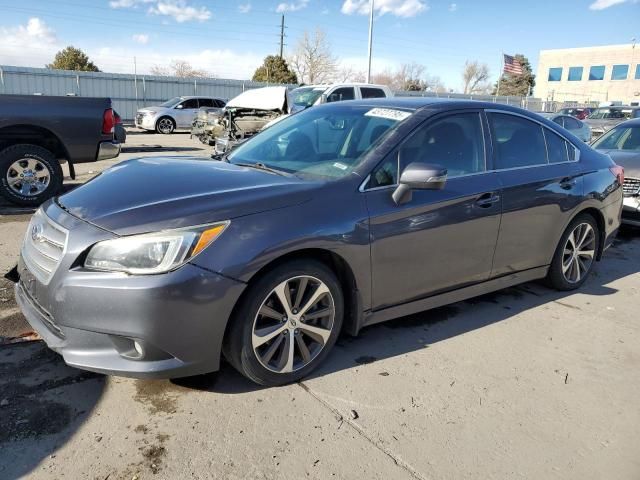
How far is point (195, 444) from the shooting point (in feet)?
8.37

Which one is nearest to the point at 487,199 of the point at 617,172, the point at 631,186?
the point at 617,172

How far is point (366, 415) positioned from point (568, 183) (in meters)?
2.90

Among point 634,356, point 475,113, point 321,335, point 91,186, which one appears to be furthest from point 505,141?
point 91,186

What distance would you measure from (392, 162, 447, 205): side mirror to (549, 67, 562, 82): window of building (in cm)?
7733

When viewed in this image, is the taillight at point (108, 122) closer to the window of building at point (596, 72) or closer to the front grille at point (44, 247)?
the front grille at point (44, 247)

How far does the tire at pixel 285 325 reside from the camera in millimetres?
2824

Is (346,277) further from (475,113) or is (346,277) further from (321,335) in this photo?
(475,113)

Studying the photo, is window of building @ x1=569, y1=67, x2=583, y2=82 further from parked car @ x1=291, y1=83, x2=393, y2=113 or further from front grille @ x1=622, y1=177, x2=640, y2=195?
front grille @ x1=622, y1=177, x2=640, y2=195

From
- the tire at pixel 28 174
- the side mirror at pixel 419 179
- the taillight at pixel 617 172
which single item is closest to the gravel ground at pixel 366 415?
the side mirror at pixel 419 179

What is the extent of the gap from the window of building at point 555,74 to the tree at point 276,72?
4199 centimetres

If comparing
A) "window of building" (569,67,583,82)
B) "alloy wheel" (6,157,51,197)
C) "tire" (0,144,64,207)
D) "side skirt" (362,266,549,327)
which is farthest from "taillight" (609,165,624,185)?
"window of building" (569,67,583,82)

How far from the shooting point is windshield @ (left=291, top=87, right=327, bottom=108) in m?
13.8

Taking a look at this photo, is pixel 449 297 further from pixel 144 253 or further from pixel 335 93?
pixel 335 93

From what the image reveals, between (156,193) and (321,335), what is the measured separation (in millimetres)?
1267
